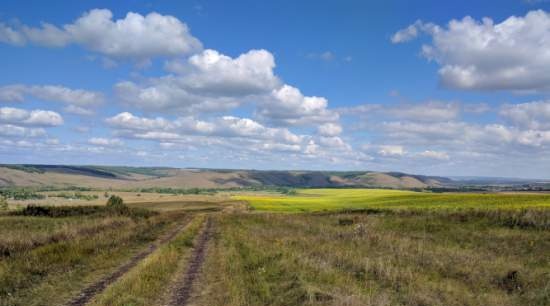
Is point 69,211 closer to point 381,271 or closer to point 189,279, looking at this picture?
point 189,279

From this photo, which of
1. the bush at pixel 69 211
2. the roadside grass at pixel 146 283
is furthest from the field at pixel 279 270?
the bush at pixel 69 211

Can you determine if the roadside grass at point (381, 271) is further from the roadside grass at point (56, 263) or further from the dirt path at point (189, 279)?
the roadside grass at point (56, 263)

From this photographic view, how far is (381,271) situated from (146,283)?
7980 mm

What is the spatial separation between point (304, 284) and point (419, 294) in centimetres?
327

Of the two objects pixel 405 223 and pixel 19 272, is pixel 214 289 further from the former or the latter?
pixel 405 223

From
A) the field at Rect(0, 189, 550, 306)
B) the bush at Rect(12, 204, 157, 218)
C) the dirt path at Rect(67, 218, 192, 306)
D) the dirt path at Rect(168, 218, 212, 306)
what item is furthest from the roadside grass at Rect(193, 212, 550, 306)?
the bush at Rect(12, 204, 157, 218)

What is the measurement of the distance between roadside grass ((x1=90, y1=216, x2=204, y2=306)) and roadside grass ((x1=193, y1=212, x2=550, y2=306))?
1.32m

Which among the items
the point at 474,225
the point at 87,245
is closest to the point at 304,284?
the point at 87,245

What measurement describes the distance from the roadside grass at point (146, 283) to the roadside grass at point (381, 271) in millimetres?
1315

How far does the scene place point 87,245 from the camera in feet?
71.8

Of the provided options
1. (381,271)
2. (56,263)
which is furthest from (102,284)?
(381,271)

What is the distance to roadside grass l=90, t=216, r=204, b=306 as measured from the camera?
11.7 metres

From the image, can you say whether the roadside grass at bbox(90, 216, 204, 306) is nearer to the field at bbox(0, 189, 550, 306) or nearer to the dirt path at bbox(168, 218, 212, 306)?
the field at bbox(0, 189, 550, 306)

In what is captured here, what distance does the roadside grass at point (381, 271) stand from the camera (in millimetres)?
12133
